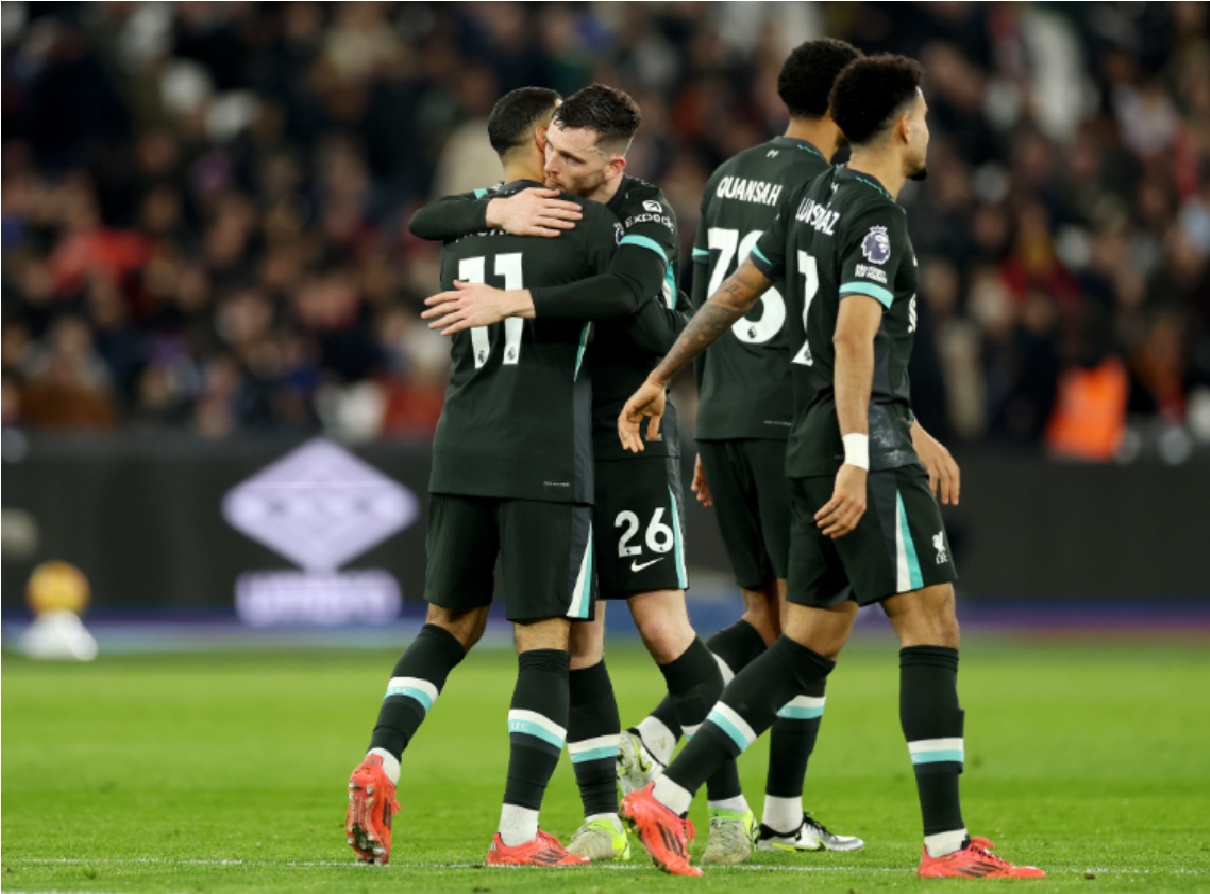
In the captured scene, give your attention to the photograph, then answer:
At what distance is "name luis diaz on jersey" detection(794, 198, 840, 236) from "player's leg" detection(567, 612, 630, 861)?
1467mm

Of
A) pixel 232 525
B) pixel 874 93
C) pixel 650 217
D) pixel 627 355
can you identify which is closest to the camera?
pixel 874 93

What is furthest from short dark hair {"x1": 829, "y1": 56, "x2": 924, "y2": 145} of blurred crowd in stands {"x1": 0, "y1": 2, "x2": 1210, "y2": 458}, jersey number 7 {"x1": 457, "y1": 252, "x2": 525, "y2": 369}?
blurred crowd in stands {"x1": 0, "y1": 2, "x2": 1210, "y2": 458}

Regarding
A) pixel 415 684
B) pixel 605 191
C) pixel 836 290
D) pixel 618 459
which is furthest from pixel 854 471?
pixel 415 684

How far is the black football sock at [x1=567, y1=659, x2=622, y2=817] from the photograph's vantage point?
6.67 m

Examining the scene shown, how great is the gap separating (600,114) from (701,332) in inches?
29.6

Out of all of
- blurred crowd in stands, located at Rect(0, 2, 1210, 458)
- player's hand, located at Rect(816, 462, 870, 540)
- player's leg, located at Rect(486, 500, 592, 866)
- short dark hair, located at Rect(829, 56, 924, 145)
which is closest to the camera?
player's hand, located at Rect(816, 462, 870, 540)

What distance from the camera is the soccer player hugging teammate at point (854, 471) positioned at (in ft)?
19.3

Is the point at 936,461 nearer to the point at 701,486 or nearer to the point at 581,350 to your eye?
the point at 581,350

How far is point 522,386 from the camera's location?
6.34 metres

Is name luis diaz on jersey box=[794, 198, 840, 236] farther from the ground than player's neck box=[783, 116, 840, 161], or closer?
closer

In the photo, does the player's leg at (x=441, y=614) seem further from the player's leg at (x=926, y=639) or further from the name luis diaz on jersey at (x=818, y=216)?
the name luis diaz on jersey at (x=818, y=216)

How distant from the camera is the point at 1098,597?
52.7 feet

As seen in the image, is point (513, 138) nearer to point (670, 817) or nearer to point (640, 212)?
point (640, 212)

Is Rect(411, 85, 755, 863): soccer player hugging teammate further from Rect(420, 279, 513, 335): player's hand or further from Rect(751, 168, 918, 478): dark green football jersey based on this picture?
Rect(751, 168, 918, 478): dark green football jersey
